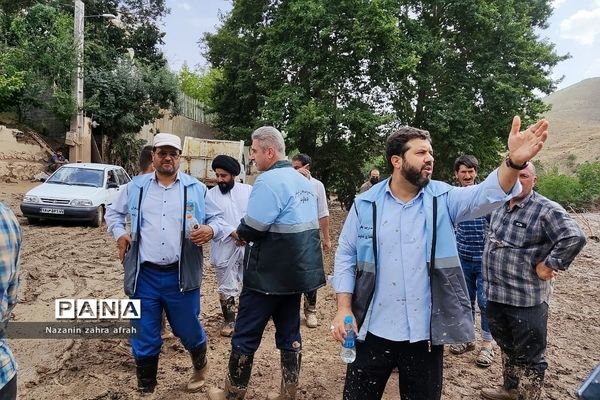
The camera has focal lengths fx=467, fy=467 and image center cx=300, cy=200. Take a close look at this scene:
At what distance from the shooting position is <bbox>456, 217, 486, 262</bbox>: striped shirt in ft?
15.0

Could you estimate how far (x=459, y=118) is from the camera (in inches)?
658

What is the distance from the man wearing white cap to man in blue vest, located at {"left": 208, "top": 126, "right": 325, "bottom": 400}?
43 centimetres

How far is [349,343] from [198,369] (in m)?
1.82

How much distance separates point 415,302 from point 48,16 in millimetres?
20359

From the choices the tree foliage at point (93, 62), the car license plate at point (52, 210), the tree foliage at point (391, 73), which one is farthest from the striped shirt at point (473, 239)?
the tree foliage at point (93, 62)

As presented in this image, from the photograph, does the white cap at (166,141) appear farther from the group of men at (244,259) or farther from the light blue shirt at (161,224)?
the light blue shirt at (161,224)

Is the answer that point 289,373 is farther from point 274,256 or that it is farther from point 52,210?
point 52,210

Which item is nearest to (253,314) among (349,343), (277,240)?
(277,240)

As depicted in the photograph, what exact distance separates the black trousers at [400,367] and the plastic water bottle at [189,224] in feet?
5.21

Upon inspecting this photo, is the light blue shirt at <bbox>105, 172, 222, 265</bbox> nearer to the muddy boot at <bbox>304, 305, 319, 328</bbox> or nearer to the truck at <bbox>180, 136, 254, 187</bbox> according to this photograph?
the muddy boot at <bbox>304, 305, 319, 328</bbox>

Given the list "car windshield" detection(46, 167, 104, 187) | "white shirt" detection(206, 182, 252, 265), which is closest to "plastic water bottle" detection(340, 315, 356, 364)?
"white shirt" detection(206, 182, 252, 265)

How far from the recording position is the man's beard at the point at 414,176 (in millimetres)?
2412

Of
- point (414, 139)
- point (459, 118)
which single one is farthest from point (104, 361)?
point (459, 118)

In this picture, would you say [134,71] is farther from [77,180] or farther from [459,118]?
[459,118]
